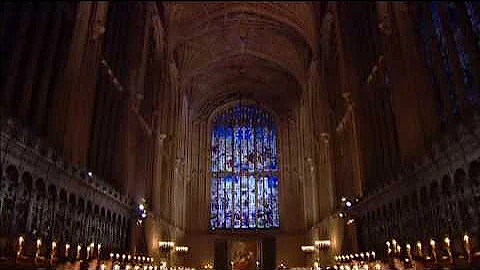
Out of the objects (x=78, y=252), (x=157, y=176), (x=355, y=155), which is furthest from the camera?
(x=157, y=176)

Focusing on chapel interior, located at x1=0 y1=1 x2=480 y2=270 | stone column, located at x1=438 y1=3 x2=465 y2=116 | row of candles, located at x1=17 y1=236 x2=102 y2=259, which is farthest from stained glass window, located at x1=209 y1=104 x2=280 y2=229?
stone column, located at x1=438 y1=3 x2=465 y2=116

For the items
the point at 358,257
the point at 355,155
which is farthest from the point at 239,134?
the point at 358,257

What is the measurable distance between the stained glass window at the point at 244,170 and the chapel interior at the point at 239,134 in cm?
14

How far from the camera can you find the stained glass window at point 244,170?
38.6 meters

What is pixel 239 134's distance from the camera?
4162 centimetres

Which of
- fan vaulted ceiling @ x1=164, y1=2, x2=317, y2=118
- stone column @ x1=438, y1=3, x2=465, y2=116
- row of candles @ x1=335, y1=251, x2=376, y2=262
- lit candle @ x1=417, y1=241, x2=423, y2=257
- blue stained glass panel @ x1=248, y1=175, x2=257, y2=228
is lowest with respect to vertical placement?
row of candles @ x1=335, y1=251, x2=376, y2=262

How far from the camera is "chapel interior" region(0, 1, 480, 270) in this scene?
11219 mm

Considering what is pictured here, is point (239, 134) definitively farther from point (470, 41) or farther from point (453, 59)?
point (470, 41)

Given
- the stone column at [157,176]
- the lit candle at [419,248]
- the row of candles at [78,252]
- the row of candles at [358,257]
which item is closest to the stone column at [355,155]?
the row of candles at [358,257]

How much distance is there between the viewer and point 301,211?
125 feet

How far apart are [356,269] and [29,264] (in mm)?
11316

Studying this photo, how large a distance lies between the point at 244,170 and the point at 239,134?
3.74 metres

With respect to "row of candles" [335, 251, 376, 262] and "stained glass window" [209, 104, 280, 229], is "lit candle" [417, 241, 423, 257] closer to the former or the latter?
"row of candles" [335, 251, 376, 262]

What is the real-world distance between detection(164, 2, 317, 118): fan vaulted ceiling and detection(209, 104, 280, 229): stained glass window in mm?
2002
